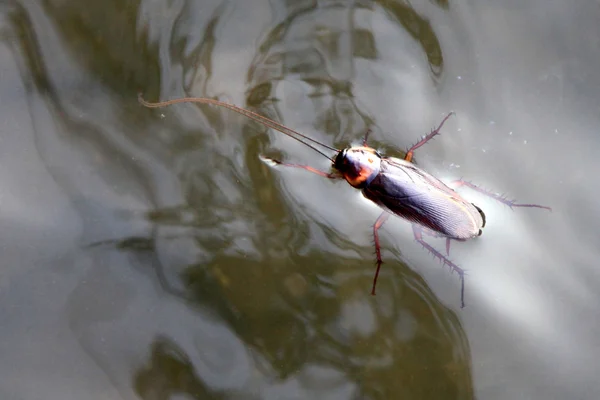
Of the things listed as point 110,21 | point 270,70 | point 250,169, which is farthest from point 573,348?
point 110,21

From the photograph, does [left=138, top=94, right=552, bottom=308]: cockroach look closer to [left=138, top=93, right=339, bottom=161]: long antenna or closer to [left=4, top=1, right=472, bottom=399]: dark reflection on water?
[left=138, top=93, right=339, bottom=161]: long antenna

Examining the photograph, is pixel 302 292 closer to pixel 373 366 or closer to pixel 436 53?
pixel 373 366

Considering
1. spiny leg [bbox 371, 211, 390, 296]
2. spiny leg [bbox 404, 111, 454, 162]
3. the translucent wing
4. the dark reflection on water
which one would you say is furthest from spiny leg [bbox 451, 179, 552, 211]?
the dark reflection on water

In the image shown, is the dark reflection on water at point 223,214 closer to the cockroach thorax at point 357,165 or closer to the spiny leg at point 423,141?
the cockroach thorax at point 357,165

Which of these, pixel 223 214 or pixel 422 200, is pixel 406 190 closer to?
pixel 422 200

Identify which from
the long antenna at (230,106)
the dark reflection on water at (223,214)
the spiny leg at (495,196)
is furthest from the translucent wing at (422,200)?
the long antenna at (230,106)

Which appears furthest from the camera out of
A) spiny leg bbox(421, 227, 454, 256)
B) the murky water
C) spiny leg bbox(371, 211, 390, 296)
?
spiny leg bbox(421, 227, 454, 256)

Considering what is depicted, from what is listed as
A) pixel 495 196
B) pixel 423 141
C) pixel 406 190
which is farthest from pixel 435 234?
pixel 423 141
